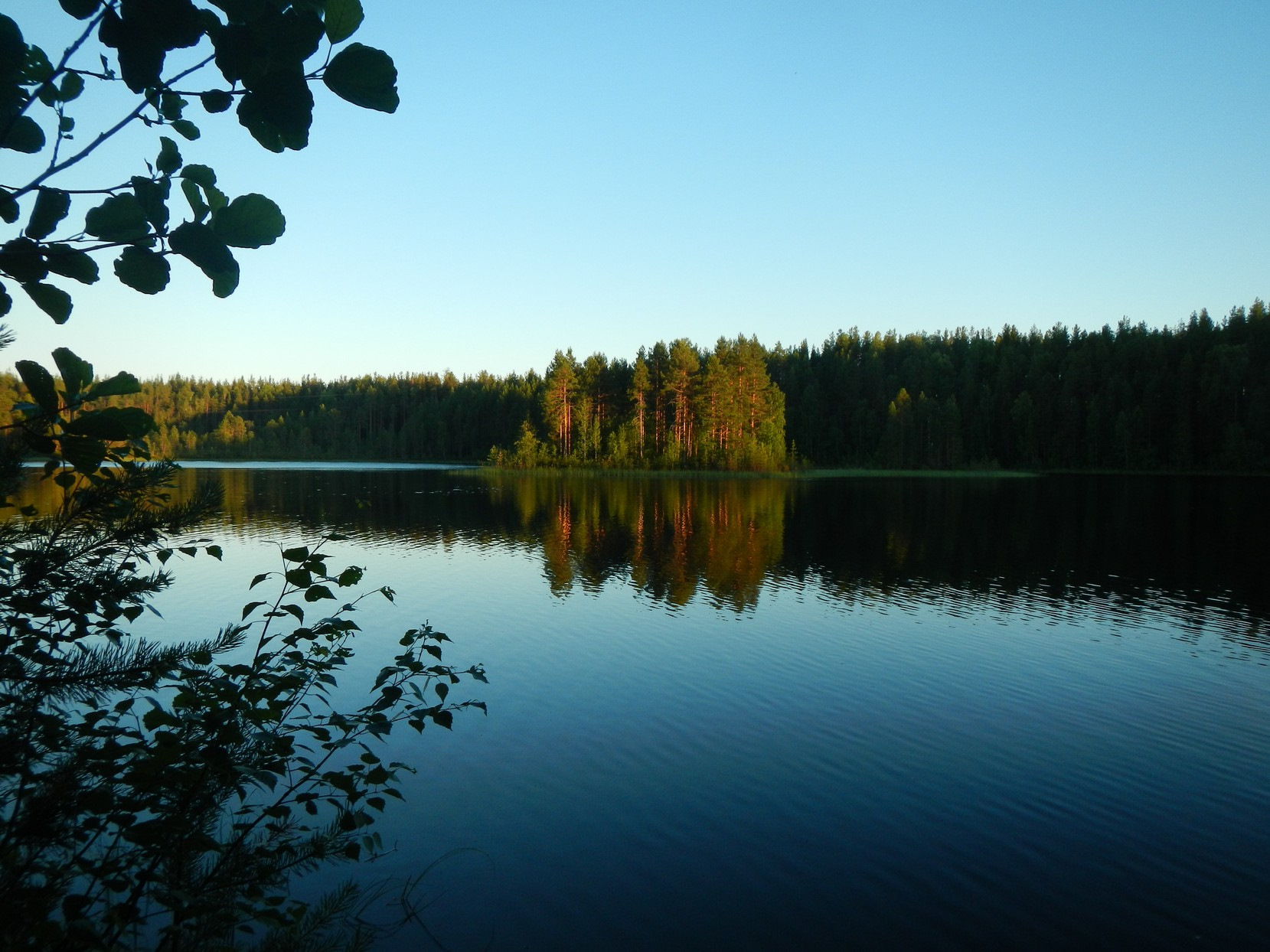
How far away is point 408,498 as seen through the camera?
173 feet

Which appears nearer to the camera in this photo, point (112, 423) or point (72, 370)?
point (112, 423)

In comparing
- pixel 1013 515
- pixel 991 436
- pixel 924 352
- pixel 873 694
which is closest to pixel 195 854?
pixel 873 694

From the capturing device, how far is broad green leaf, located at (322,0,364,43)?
132 cm

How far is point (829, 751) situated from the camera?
11.2m

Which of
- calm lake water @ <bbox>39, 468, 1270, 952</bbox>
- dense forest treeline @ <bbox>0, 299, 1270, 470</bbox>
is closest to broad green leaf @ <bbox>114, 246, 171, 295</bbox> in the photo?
calm lake water @ <bbox>39, 468, 1270, 952</bbox>

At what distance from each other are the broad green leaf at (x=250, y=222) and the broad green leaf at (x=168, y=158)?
0.22 m

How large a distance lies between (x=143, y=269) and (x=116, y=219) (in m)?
0.10

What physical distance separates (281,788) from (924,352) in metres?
139

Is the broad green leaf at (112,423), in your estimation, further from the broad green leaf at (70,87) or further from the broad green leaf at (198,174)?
the broad green leaf at (70,87)

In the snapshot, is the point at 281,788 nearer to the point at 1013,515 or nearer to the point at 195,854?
the point at 195,854

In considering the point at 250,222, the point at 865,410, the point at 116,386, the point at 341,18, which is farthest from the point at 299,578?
the point at 865,410

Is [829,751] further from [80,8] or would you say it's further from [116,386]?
[80,8]

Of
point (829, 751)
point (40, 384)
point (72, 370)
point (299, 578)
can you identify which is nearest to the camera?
point (40, 384)

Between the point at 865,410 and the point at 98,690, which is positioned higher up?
the point at 865,410
